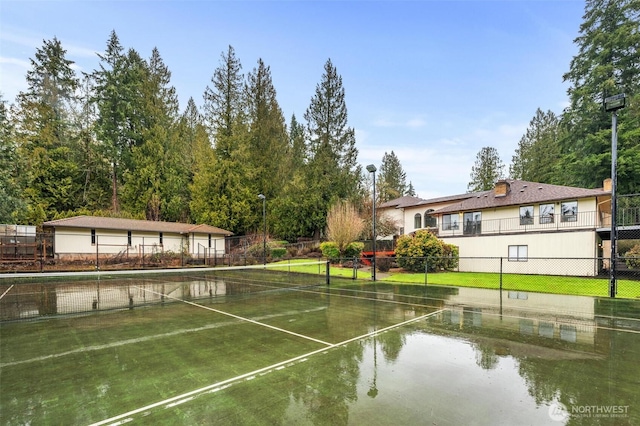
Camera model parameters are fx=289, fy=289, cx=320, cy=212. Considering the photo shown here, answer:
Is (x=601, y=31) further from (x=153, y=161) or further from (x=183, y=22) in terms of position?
(x=153, y=161)

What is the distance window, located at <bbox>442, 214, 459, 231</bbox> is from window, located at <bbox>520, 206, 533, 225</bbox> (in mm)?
4452

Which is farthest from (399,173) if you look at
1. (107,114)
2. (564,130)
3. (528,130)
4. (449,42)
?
(107,114)

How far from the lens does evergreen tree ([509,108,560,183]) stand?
37.7m

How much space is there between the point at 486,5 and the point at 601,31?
19354mm

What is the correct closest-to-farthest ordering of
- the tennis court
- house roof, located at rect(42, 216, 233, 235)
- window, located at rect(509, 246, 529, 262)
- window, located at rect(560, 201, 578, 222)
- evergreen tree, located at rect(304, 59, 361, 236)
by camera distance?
the tennis court < window, located at rect(560, 201, 578, 222) < window, located at rect(509, 246, 529, 262) < house roof, located at rect(42, 216, 233, 235) < evergreen tree, located at rect(304, 59, 361, 236)

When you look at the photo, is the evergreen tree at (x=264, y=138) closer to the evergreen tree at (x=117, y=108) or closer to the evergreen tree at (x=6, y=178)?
the evergreen tree at (x=117, y=108)

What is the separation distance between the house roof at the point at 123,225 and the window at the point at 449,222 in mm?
21603

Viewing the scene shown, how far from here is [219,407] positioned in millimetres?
3129

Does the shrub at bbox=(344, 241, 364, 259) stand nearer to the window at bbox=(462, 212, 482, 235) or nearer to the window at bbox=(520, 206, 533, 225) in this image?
the window at bbox=(462, 212, 482, 235)

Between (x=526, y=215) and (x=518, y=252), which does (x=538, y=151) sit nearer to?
(x=526, y=215)

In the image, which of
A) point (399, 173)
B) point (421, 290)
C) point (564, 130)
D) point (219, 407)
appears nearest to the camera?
point (219, 407)

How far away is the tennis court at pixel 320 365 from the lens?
3061 millimetres

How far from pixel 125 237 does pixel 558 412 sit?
97.9 feet

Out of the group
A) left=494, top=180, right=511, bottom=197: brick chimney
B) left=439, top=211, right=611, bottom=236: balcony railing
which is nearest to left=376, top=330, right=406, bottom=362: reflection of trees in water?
left=439, top=211, right=611, bottom=236: balcony railing
